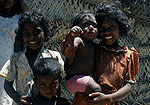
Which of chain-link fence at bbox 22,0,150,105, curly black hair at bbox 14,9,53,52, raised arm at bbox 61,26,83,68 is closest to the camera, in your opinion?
raised arm at bbox 61,26,83,68

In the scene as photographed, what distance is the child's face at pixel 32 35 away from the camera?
2.12 meters

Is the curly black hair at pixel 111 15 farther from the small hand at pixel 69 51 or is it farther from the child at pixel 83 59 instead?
the small hand at pixel 69 51

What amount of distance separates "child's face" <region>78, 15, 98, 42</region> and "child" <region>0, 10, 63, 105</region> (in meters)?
0.29

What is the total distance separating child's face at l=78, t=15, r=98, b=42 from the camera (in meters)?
2.09

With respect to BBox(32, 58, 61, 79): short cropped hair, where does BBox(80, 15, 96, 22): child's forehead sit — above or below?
above

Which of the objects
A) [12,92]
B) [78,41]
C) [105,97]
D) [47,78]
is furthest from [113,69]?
[12,92]

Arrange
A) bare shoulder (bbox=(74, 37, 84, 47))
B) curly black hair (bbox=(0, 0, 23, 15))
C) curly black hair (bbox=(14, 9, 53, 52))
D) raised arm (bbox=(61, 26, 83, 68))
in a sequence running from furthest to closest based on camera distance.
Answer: curly black hair (bbox=(0, 0, 23, 15)) < curly black hair (bbox=(14, 9, 53, 52)) < bare shoulder (bbox=(74, 37, 84, 47)) < raised arm (bbox=(61, 26, 83, 68))

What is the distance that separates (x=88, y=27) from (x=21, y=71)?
61cm

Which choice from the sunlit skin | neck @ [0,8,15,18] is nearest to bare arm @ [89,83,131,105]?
the sunlit skin

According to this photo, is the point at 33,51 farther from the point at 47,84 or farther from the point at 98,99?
the point at 98,99

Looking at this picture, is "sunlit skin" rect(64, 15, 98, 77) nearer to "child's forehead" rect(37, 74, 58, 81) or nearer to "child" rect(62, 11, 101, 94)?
"child" rect(62, 11, 101, 94)

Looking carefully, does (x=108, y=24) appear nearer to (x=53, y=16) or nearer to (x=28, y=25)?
(x=28, y=25)

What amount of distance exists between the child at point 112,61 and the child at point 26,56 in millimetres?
332

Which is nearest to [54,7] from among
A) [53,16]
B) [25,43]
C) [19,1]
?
[53,16]
